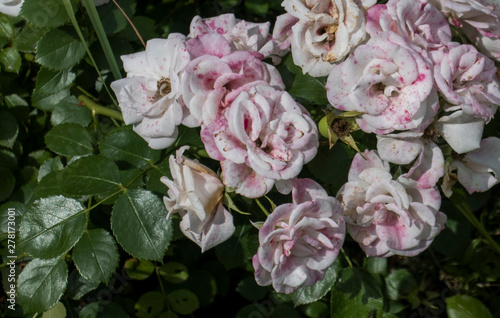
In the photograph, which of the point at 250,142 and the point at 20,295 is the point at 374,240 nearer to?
the point at 250,142

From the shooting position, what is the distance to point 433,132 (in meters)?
1.29

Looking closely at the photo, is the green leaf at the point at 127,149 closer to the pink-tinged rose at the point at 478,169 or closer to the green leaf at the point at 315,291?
the green leaf at the point at 315,291

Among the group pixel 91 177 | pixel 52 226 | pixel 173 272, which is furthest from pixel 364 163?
pixel 173 272

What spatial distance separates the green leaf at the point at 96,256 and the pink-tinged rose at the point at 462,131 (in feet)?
3.19

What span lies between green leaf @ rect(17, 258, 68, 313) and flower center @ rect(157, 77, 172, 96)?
653 mm

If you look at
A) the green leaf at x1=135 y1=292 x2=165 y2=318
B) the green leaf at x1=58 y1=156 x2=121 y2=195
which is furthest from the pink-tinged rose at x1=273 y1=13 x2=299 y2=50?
the green leaf at x1=135 y1=292 x2=165 y2=318

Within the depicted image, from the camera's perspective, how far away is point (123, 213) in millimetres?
1427

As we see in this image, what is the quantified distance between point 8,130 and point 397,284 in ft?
5.49

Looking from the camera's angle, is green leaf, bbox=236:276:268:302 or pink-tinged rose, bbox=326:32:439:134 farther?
green leaf, bbox=236:276:268:302

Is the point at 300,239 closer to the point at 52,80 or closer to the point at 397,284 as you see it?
the point at 397,284

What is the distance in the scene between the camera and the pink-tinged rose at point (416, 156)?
1.24 metres

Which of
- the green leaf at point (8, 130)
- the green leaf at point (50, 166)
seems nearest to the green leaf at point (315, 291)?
the green leaf at point (50, 166)

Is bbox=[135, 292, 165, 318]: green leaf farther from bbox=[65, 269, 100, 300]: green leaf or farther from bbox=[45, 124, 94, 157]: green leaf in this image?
bbox=[45, 124, 94, 157]: green leaf

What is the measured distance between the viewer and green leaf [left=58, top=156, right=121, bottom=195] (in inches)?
58.5
